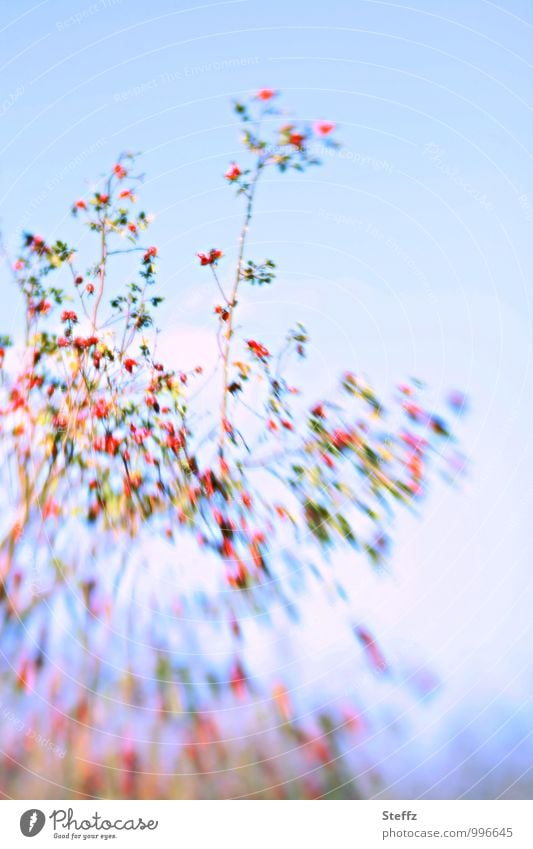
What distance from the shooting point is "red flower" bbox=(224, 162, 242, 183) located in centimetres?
215

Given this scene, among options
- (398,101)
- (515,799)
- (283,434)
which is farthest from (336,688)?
(398,101)

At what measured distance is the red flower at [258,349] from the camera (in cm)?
216

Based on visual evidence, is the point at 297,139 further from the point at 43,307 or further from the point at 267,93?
the point at 43,307

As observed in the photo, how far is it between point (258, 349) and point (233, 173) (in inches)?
17.0

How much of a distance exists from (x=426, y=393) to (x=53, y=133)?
43.8 inches

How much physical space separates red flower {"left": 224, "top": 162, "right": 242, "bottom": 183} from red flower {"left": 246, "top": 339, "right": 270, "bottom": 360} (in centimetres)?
40

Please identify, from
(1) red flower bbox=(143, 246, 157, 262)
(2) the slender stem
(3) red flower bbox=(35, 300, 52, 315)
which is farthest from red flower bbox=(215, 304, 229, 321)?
(3) red flower bbox=(35, 300, 52, 315)

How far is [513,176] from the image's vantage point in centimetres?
208

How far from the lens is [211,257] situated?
216 centimetres
